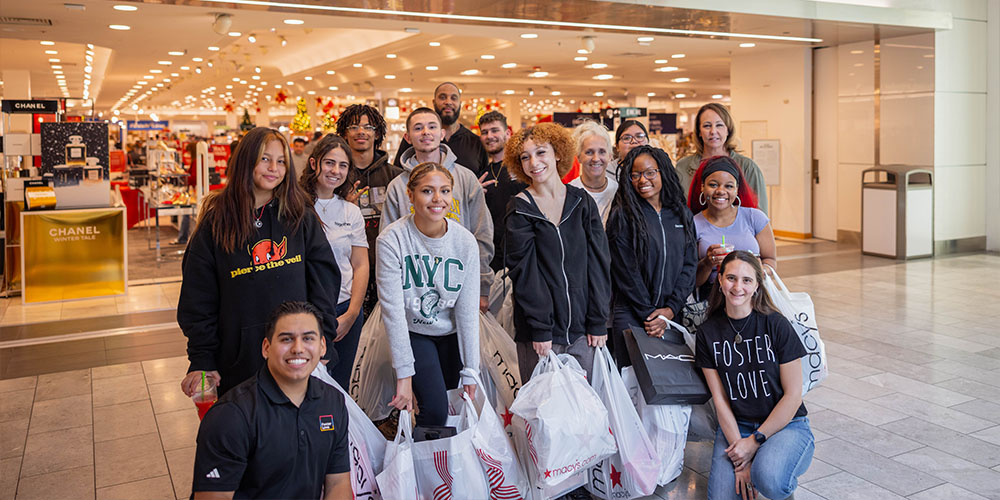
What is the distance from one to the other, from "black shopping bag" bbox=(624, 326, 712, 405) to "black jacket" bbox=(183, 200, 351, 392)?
1.45 m

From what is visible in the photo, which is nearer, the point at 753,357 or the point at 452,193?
the point at 753,357

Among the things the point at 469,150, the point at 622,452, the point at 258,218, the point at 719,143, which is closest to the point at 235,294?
the point at 258,218

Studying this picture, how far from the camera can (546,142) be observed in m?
3.50

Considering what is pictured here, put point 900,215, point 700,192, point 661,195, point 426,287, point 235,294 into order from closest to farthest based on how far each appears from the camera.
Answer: point 235,294 < point 426,287 < point 661,195 < point 700,192 < point 900,215

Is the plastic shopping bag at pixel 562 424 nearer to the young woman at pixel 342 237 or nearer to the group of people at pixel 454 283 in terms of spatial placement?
the group of people at pixel 454 283

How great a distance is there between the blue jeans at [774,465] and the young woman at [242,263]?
1780 millimetres

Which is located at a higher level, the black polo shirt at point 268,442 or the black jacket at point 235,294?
the black jacket at point 235,294

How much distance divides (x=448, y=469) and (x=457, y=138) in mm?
2612

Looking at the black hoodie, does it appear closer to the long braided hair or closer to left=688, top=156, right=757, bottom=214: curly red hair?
the long braided hair

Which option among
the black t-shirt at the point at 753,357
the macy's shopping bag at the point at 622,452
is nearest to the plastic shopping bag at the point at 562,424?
the macy's shopping bag at the point at 622,452

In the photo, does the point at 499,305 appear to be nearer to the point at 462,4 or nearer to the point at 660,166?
the point at 660,166

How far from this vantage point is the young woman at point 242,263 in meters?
2.70

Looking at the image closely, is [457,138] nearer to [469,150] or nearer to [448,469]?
[469,150]

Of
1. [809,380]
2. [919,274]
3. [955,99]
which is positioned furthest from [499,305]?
[955,99]
